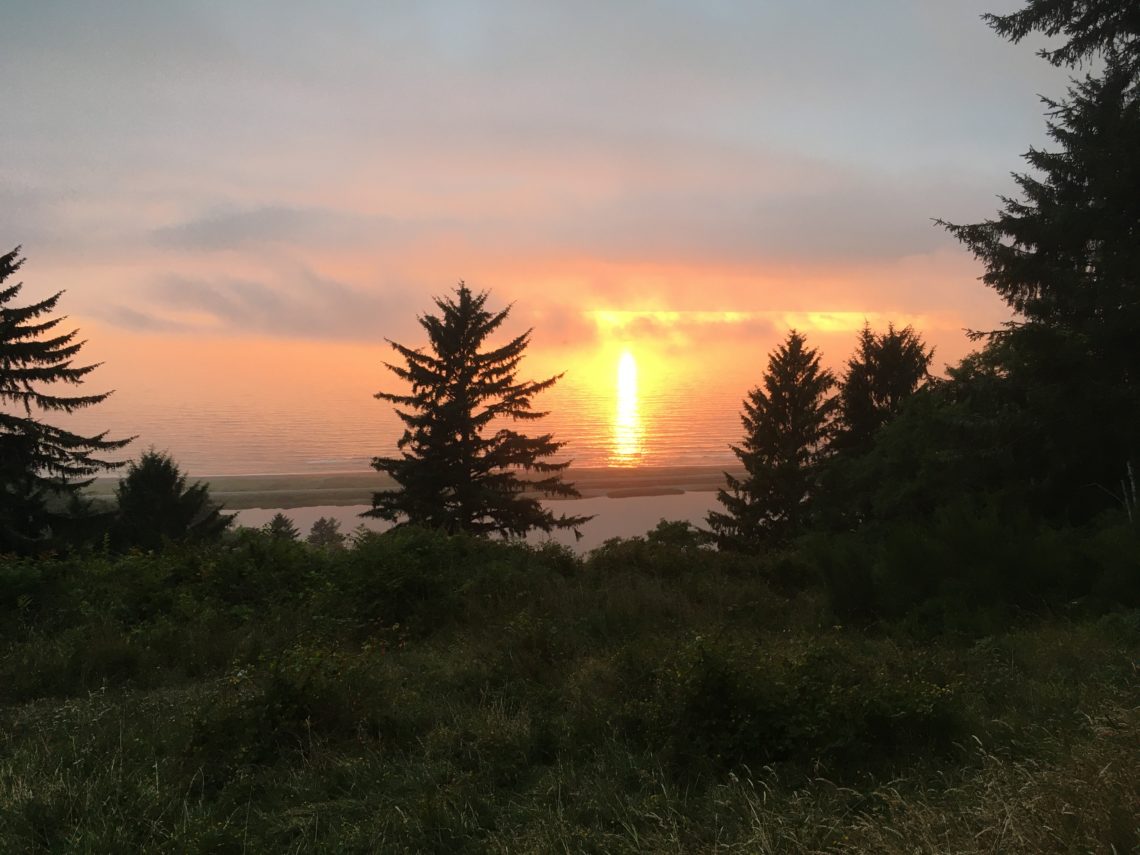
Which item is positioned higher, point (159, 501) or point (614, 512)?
point (159, 501)

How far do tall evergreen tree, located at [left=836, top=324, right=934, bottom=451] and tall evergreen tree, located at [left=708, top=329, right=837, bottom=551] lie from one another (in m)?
0.96

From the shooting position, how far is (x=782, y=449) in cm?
3256

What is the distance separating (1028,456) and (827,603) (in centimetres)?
647

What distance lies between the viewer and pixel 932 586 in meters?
8.88

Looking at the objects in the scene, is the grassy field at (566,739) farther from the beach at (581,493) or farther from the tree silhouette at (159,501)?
the beach at (581,493)

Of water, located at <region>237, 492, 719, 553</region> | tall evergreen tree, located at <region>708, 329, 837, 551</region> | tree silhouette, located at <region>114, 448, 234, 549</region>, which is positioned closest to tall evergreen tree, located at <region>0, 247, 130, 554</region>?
tree silhouette, located at <region>114, 448, 234, 549</region>

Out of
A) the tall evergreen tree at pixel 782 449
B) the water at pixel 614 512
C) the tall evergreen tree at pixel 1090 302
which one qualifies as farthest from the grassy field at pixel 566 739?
the water at pixel 614 512

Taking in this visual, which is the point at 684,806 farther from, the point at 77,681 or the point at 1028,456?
the point at 1028,456

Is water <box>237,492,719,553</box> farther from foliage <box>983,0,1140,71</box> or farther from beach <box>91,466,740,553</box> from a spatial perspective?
foliage <box>983,0,1140,71</box>

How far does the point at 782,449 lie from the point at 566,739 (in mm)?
29506

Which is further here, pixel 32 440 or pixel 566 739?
pixel 32 440

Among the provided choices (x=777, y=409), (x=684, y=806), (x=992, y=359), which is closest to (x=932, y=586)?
(x=684, y=806)

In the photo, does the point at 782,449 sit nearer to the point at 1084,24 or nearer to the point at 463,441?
the point at 463,441

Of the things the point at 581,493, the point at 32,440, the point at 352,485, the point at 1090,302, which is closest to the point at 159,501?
the point at 32,440
